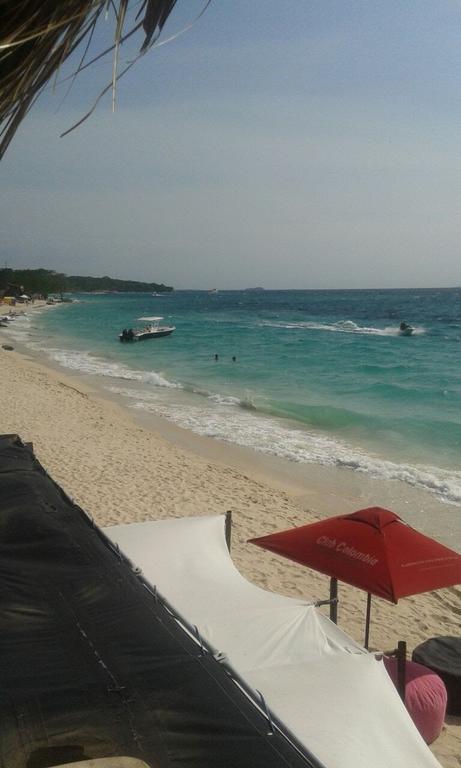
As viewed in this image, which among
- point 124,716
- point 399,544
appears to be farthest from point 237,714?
point 399,544

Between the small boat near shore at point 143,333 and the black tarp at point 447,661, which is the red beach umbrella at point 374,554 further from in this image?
the small boat near shore at point 143,333

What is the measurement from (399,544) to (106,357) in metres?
30.0

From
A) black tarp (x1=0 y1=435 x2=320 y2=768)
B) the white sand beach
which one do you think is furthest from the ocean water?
black tarp (x1=0 y1=435 x2=320 y2=768)

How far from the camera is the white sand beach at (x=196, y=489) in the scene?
22.2 feet

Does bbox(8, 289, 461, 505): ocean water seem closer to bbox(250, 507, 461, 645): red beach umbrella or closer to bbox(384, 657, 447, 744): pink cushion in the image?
bbox(250, 507, 461, 645): red beach umbrella

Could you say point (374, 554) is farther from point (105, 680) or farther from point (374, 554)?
point (105, 680)

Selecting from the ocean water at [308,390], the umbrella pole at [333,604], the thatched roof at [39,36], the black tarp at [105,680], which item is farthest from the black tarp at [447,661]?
the ocean water at [308,390]

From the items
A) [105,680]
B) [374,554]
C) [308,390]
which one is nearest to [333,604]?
[374,554]

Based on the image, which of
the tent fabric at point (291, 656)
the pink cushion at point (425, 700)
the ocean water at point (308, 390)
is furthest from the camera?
the ocean water at point (308, 390)

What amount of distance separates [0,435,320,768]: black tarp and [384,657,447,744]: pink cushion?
2.02m

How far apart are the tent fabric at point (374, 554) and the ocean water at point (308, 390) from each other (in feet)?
21.2

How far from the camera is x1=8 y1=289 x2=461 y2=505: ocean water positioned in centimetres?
1462

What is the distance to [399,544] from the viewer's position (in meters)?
5.05

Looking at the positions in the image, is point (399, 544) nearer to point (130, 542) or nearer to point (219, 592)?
point (219, 592)
